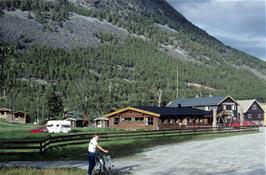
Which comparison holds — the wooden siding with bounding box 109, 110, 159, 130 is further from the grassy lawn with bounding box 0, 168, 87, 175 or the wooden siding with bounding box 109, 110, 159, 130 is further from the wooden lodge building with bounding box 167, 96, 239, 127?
the grassy lawn with bounding box 0, 168, 87, 175

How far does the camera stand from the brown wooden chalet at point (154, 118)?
7069cm

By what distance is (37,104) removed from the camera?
447 feet

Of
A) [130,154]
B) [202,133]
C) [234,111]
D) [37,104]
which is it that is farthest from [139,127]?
[37,104]

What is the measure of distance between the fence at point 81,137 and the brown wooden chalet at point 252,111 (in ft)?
134

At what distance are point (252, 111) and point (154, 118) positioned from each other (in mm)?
45207

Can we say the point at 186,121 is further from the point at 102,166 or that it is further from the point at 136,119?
the point at 102,166

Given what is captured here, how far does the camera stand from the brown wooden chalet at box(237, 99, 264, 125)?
353 feet

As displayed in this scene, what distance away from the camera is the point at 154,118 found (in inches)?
2788

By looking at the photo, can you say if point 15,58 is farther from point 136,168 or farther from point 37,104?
point 37,104

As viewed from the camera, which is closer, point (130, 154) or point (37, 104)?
point (130, 154)

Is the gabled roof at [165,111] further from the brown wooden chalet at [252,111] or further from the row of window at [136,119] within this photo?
the brown wooden chalet at [252,111]

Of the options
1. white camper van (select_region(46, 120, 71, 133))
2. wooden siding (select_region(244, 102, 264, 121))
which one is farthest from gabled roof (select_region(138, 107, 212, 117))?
wooden siding (select_region(244, 102, 264, 121))

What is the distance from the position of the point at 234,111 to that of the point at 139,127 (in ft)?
104

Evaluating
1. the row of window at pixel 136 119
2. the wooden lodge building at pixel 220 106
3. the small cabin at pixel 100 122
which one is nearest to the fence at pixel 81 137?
the row of window at pixel 136 119
